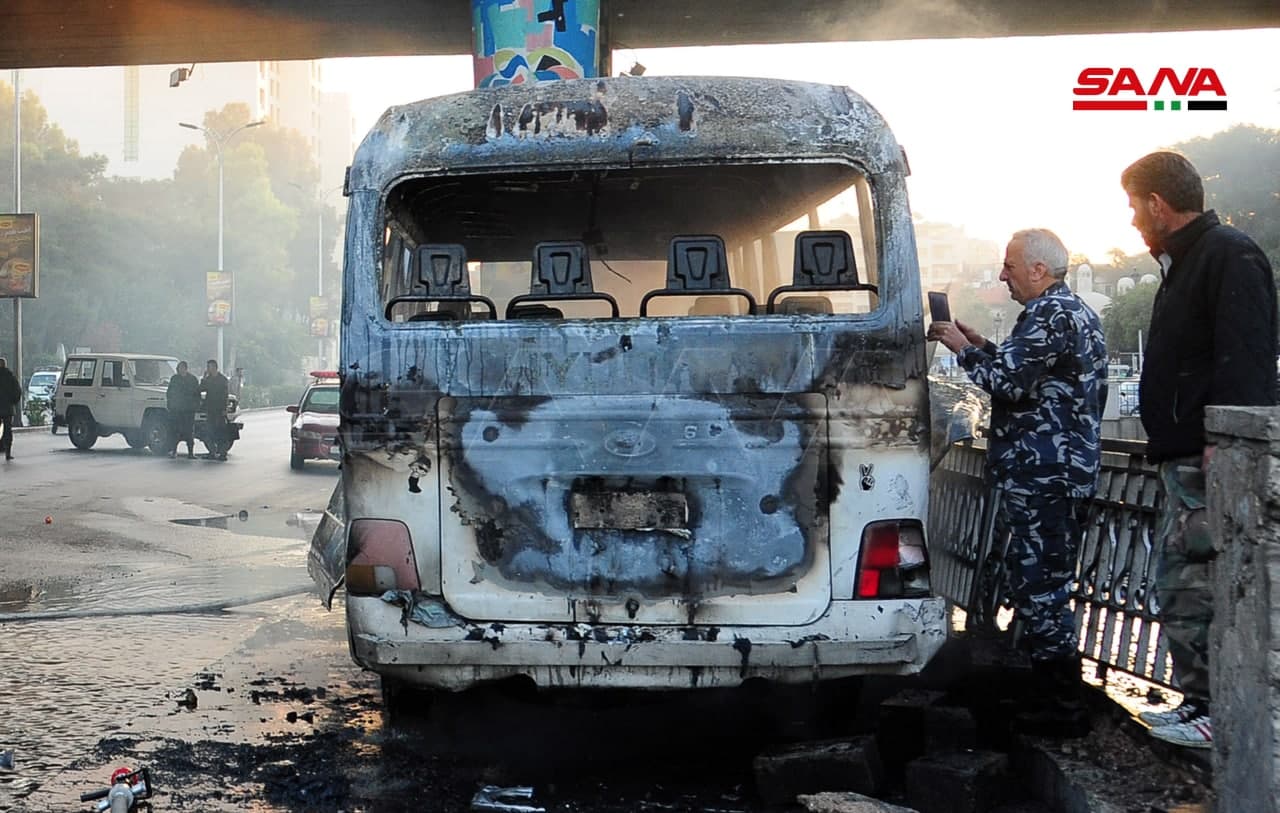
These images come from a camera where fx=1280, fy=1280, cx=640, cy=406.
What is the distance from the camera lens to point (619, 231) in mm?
5824

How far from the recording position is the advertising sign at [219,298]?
52906 mm

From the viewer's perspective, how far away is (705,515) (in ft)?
14.1

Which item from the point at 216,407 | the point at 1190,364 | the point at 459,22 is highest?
the point at 459,22

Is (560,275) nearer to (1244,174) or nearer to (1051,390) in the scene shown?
(1051,390)

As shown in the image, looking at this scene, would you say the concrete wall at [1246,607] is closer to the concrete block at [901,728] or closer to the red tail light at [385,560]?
the concrete block at [901,728]

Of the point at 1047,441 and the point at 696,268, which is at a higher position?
the point at 696,268

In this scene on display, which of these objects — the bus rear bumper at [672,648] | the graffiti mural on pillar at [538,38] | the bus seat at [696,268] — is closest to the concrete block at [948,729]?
the bus rear bumper at [672,648]

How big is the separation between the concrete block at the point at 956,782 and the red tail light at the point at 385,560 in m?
1.76

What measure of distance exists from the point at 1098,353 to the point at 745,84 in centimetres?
163

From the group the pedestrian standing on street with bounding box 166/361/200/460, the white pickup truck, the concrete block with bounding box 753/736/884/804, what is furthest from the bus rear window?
the white pickup truck

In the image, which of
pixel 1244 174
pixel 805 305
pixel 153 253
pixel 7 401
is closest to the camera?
pixel 805 305

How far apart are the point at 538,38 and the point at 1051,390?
24.4ft

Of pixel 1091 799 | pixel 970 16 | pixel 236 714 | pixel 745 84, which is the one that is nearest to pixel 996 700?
pixel 1091 799

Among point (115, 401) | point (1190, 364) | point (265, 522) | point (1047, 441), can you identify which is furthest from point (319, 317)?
point (1190, 364)
